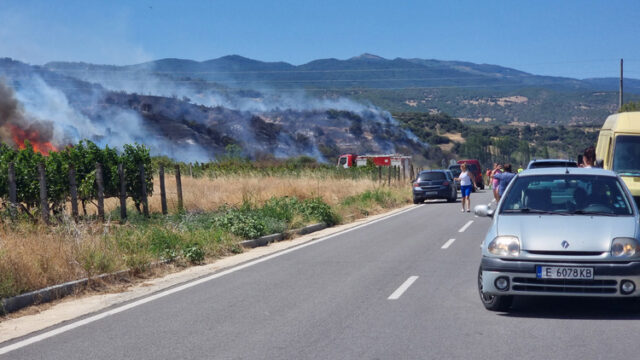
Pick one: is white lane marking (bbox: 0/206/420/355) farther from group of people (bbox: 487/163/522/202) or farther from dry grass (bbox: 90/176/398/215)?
dry grass (bbox: 90/176/398/215)

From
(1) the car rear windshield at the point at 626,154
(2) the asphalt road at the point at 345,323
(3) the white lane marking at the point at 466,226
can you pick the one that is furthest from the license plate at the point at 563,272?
(3) the white lane marking at the point at 466,226

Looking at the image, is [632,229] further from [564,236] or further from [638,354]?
[638,354]

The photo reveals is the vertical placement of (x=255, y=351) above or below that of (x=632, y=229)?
below

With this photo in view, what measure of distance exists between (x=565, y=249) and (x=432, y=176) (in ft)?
88.1

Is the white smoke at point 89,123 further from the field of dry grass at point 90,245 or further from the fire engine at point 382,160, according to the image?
the field of dry grass at point 90,245

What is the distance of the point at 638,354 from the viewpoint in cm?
623

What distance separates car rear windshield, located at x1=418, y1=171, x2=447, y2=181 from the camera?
112 ft

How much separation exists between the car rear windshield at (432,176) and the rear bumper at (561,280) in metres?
26.5

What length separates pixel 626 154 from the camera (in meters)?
17.0

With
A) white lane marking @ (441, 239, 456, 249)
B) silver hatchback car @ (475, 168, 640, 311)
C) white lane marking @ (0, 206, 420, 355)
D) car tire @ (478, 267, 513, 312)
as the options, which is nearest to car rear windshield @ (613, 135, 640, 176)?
white lane marking @ (441, 239, 456, 249)

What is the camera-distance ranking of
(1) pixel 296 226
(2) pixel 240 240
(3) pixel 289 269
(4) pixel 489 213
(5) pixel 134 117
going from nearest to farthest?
(4) pixel 489 213 → (3) pixel 289 269 → (2) pixel 240 240 → (1) pixel 296 226 → (5) pixel 134 117

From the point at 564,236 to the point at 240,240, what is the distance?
9.64 m

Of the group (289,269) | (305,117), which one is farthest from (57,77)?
(289,269)

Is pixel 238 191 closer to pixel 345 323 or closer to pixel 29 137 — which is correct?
pixel 345 323
